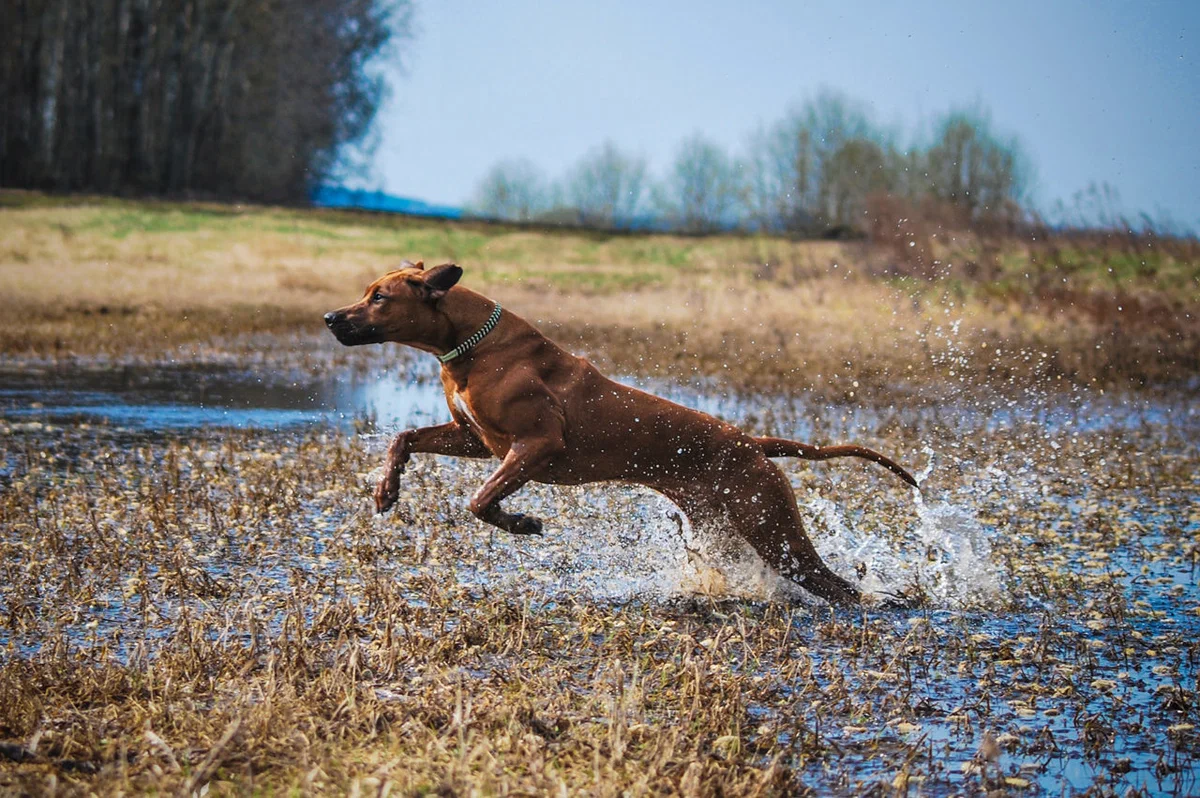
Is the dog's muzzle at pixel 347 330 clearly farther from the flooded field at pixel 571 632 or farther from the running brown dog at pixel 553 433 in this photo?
the flooded field at pixel 571 632

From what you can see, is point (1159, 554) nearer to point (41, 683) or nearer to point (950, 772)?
point (950, 772)

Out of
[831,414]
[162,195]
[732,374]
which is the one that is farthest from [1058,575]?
[162,195]

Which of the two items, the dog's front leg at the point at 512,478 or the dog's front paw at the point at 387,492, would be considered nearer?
the dog's front leg at the point at 512,478

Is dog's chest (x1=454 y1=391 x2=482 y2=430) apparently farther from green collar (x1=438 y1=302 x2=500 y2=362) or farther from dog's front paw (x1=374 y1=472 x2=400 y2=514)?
dog's front paw (x1=374 y1=472 x2=400 y2=514)

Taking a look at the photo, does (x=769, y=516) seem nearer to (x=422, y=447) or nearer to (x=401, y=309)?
(x=422, y=447)

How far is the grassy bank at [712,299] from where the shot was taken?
1689 cm

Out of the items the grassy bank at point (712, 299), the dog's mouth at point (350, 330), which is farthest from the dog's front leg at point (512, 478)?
the grassy bank at point (712, 299)

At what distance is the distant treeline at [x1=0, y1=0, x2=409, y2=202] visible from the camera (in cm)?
3625

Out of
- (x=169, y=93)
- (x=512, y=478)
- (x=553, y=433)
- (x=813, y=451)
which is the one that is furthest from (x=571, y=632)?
(x=169, y=93)

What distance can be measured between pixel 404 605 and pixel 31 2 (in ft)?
116

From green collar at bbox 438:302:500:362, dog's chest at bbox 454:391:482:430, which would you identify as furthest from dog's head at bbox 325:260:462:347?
dog's chest at bbox 454:391:482:430

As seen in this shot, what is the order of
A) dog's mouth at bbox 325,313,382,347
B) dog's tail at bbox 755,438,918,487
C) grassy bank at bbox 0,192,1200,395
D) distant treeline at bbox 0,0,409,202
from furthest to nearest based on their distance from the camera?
distant treeline at bbox 0,0,409,202 → grassy bank at bbox 0,192,1200,395 → dog's tail at bbox 755,438,918,487 → dog's mouth at bbox 325,313,382,347

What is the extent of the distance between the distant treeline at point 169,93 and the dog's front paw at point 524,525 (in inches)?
1343

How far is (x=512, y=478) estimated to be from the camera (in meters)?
6.04
